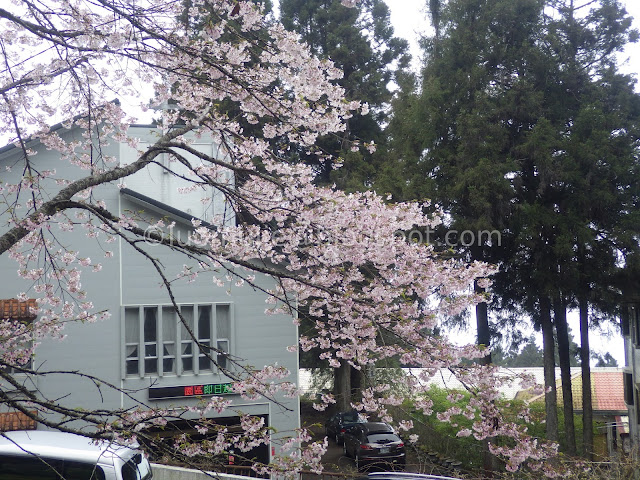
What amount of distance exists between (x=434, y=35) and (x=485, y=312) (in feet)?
29.5

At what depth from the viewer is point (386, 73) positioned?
25.8 m

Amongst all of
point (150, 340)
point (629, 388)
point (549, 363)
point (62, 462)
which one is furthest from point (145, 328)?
point (629, 388)

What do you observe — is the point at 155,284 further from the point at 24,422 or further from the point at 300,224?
the point at 300,224

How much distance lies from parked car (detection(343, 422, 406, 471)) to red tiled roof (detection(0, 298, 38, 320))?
9.26 metres

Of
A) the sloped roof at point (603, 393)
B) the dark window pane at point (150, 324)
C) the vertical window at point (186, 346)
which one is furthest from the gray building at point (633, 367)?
the dark window pane at point (150, 324)

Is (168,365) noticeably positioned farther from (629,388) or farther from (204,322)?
(629,388)

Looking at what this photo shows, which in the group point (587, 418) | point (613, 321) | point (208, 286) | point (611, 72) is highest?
point (611, 72)

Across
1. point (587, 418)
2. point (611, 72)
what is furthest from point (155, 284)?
point (611, 72)

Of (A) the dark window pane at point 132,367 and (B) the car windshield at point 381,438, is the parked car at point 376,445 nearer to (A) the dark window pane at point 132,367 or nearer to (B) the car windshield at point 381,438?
(B) the car windshield at point 381,438

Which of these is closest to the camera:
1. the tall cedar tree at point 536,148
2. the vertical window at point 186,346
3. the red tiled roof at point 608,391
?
the vertical window at point 186,346

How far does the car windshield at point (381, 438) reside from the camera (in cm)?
1829

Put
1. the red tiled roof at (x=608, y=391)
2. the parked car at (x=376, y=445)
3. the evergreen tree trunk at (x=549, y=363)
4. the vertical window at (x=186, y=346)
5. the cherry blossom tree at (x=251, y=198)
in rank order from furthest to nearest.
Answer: the red tiled roof at (x=608, y=391)
the parked car at (x=376, y=445)
the evergreen tree trunk at (x=549, y=363)
the vertical window at (x=186, y=346)
the cherry blossom tree at (x=251, y=198)

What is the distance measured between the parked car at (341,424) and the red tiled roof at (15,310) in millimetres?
11209

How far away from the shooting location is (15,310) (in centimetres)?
1339
